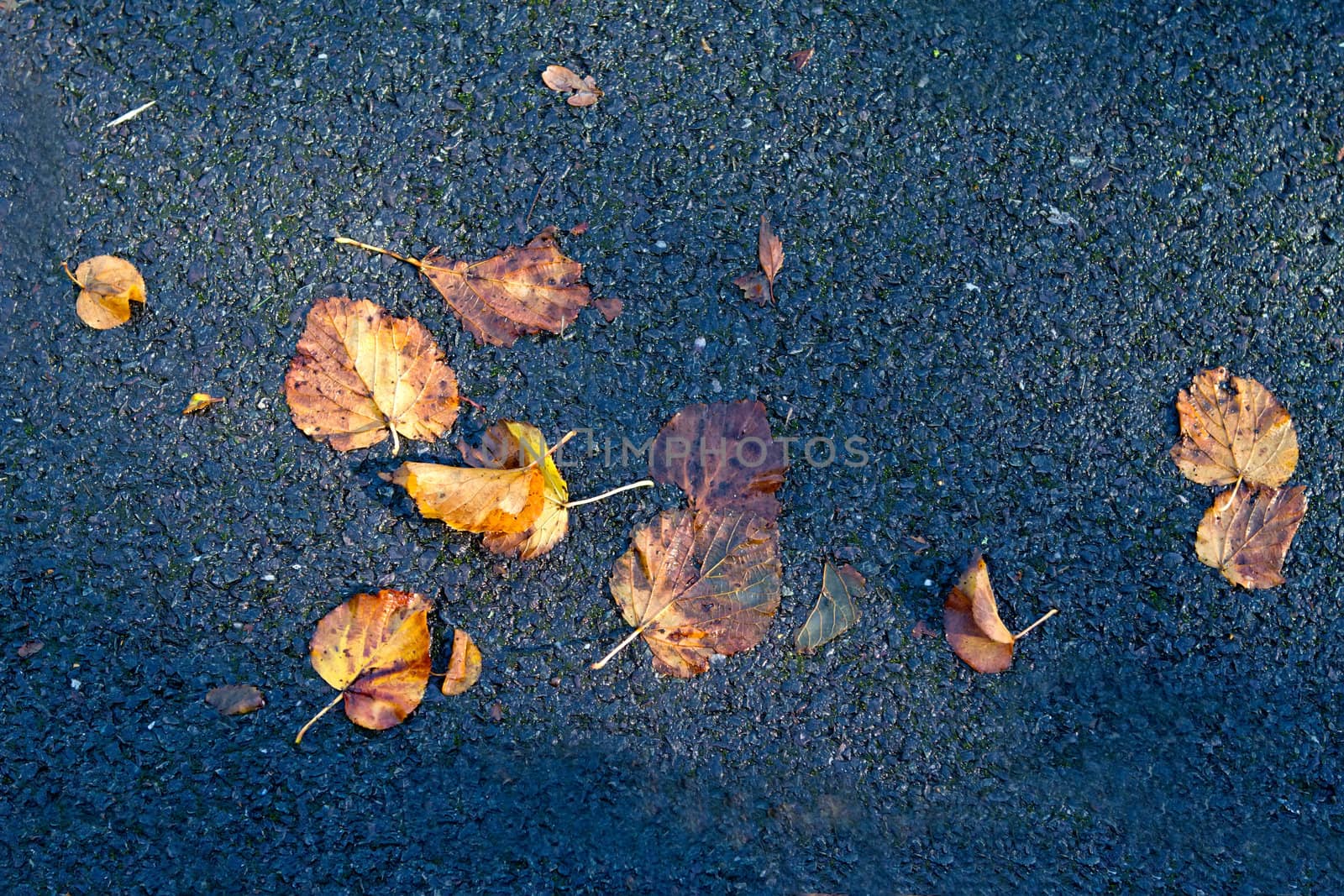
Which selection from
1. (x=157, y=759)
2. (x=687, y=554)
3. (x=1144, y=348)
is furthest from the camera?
(x=1144, y=348)

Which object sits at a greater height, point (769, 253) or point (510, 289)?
point (769, 253)

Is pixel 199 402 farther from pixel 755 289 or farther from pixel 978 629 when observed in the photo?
pixel 978 629

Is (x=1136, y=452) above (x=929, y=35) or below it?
below

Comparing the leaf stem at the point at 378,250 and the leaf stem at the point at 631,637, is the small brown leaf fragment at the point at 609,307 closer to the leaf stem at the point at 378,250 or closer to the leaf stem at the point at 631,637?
the leaf stem at the point at 378,250

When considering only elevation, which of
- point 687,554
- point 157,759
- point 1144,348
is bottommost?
point 157,759

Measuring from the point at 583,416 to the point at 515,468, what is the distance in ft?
0.64

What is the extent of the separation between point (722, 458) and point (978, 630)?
2.13 feet

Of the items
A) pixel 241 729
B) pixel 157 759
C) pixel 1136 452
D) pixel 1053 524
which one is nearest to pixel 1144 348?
pixel 1136 452

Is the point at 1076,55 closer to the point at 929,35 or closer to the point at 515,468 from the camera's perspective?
the point at 929,35

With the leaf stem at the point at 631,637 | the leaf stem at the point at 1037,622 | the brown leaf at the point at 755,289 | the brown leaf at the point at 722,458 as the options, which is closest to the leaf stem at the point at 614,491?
the brown leaf at the point at 722,458

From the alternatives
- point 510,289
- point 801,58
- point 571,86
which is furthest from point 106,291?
point 801,58

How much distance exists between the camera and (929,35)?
7.06 ft

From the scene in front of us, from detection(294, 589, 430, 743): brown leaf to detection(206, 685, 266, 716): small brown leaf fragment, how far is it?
11 centimetres

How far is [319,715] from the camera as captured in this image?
1.81 meters
